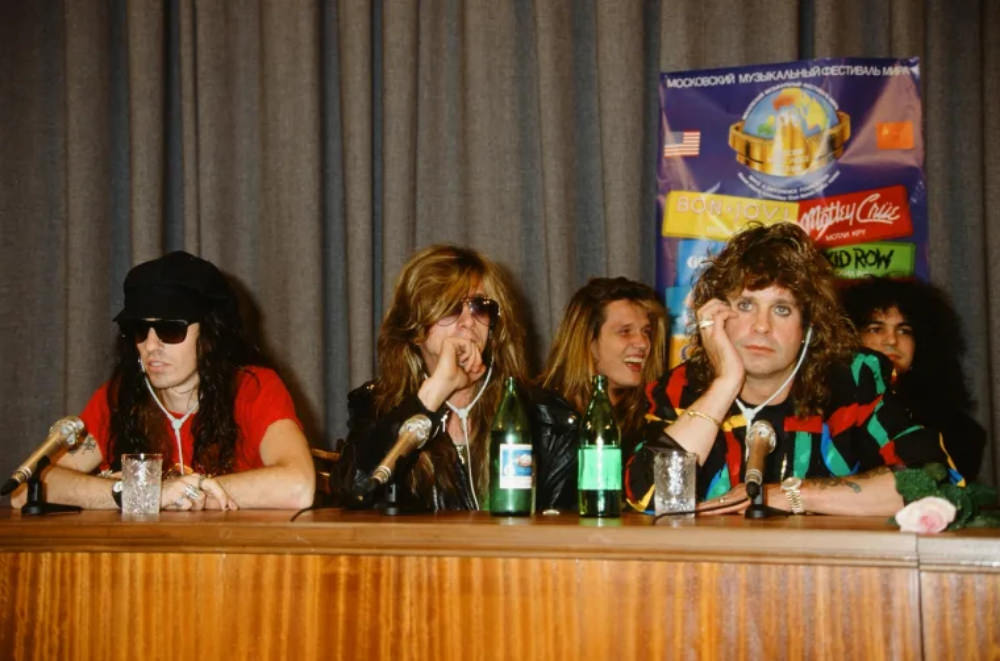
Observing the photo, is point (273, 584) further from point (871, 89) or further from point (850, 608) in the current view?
point (871, 89)

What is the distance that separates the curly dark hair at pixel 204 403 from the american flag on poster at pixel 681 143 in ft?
4.95

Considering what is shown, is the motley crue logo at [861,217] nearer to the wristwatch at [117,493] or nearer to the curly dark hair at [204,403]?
the curly dark hair at [204,403]

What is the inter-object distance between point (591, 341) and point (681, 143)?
714 millimetres

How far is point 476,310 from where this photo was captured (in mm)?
2719

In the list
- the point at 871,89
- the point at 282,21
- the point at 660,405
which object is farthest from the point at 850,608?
the point at 282,21

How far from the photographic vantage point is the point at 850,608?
1611 millimetres

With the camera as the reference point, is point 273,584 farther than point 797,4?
No

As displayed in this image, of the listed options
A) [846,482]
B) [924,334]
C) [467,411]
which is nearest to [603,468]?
[846,482]

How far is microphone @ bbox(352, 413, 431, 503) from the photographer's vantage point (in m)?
2.01

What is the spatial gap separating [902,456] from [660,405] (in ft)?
1.82

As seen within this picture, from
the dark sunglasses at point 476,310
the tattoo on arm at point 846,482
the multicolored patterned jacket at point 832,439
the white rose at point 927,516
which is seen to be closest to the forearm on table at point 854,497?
the tattoo on arm at point 846,482

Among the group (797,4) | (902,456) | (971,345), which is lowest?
(902,456)

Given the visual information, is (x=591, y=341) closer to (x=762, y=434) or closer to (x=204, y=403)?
(x=204, y=403)

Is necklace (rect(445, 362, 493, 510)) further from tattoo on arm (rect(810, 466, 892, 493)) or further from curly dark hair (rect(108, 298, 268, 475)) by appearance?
tattoo on arm (rect(810, 466, 892, 493))
